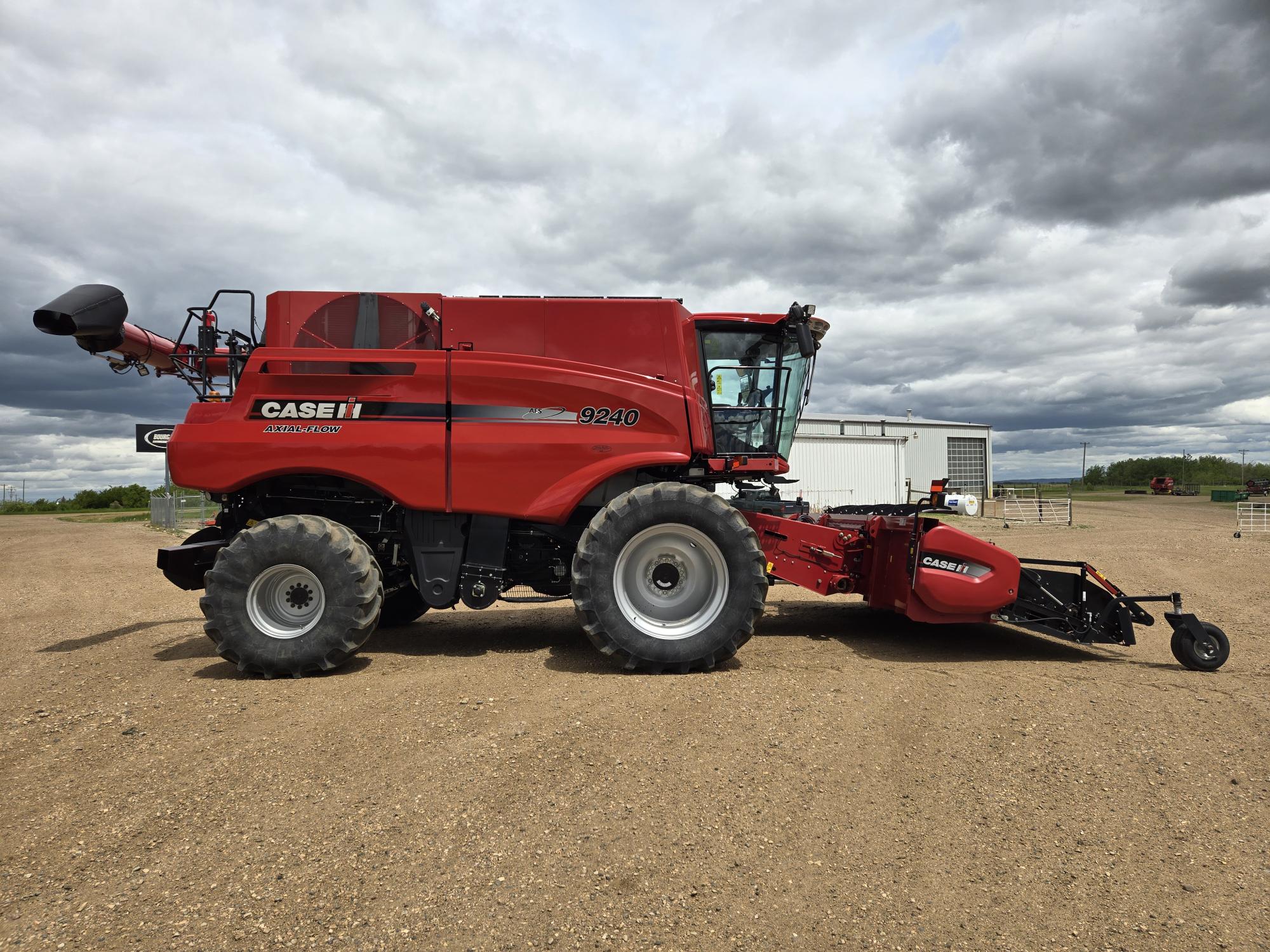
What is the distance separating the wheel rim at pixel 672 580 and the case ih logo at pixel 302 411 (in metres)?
2.43

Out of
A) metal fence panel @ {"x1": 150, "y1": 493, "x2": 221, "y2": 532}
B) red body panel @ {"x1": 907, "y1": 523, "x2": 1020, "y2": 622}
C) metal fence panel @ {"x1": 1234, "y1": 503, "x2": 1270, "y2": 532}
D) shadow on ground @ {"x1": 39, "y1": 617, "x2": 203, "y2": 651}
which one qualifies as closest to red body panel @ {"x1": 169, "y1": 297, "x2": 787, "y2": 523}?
red body panel @ {"x1": 907, "y1": 523, "x2": 1020, "y2": 622}

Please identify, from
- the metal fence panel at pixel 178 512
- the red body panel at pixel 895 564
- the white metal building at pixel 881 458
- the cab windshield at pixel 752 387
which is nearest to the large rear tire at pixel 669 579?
the red body panel at pixel 895 564

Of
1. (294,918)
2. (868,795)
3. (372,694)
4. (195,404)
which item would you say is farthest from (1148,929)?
(195,404)

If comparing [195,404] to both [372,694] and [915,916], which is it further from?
[915,916]

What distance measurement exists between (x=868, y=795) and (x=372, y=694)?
10.4ft

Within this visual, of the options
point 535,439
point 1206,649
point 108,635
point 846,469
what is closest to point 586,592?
point 535,439

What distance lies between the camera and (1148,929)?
251cm

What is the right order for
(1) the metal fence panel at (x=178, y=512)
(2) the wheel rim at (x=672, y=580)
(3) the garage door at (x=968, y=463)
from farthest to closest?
(3) the garage door at (x=968, y=463) < (1) the metal fence panel at (x=178, y=512) < (2) the wheel rim at (x=672, y=580)

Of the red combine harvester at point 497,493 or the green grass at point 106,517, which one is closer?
the red combine harvester at point 497,493

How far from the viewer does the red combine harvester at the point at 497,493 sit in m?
5.52

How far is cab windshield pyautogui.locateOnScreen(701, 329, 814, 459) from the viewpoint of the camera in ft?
21.8

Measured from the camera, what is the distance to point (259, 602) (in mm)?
5566

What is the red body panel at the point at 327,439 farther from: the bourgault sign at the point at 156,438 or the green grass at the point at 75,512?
the green grass at the point at 75,512

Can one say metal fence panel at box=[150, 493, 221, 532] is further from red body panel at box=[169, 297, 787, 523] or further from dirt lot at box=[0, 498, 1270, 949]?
dirt lot at box=[0, 498, 1270, 949]
